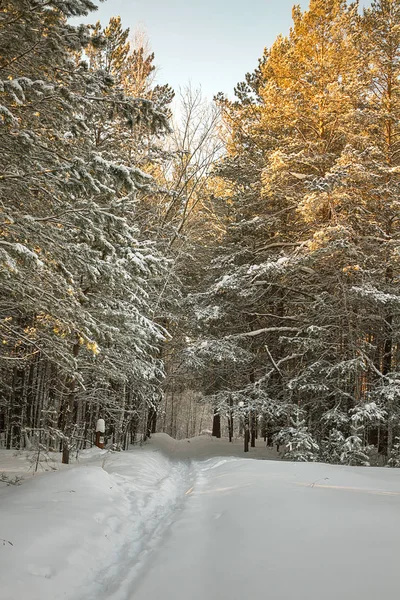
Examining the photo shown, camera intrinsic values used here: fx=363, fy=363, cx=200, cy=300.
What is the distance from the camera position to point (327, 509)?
4.46 m

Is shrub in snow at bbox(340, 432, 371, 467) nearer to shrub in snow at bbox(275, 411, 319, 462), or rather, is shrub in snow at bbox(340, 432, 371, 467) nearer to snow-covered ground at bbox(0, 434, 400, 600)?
shrub in snow at bbox(275, 411, 319, 462)

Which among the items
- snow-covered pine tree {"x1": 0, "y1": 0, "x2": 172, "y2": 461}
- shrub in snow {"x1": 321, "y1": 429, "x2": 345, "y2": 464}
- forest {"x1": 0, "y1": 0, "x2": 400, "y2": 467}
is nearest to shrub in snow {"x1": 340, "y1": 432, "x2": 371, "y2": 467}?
forest {"x1": 0, "y1": 0, "x2": 400, "y2": 467}

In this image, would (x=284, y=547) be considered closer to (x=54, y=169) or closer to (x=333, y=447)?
(x=54, y=169)

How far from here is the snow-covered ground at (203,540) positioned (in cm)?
288

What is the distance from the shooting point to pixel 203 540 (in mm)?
4086

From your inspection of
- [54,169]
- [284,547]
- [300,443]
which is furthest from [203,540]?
[300,443]

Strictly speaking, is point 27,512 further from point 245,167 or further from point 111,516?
point 245,167

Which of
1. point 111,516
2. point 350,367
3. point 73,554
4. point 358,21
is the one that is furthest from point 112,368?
point 358,21

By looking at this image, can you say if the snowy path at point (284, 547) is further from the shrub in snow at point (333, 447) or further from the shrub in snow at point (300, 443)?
the shrub in snow at point (300, 443)

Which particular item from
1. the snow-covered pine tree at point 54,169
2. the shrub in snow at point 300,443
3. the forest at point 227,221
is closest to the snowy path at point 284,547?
the snow-covered pine tree at point 54,169

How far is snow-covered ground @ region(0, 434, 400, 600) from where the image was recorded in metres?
2.88

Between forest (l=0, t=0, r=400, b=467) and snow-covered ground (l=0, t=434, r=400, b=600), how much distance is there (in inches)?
90.9

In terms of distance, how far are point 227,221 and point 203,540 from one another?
14180mm

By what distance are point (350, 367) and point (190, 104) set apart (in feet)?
33.9
